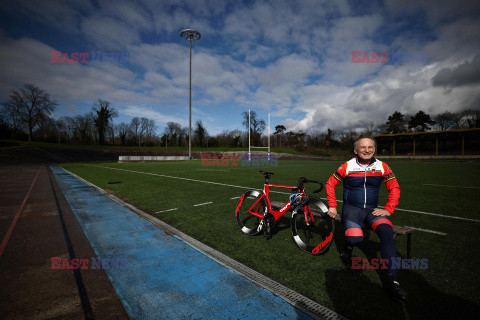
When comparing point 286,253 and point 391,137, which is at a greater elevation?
point 391,137

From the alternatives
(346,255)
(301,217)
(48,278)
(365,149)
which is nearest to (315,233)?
(301,217)

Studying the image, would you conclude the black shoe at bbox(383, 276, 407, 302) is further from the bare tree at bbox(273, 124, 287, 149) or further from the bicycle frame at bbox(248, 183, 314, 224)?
the bare tree at bbox(273, 124, 287, 149)

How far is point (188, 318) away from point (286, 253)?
1672 mm

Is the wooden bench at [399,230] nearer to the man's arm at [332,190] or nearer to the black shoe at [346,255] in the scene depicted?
the man's arm at [332,190]

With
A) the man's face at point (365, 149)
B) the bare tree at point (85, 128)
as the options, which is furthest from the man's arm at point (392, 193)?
the bare tree at point (85, 128)

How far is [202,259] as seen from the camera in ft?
9.70

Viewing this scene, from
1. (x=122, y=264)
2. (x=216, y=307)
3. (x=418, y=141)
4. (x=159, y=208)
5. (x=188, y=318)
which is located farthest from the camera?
(x=418, y=141)

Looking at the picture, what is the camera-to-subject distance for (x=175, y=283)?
2.43 m

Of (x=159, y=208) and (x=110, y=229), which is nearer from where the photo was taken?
(x=110, y=229)

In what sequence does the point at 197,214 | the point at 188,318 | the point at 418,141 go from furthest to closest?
1. the point at 418,141
2. the point at 197,214
3. the point at 188,318

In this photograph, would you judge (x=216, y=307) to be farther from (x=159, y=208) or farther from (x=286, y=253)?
(x=159, y=208)

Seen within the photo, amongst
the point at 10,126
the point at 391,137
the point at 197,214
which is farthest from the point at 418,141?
the point at 10,126

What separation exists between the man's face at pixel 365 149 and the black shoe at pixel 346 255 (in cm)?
116

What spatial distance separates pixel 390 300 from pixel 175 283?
2238 mm
